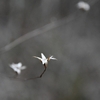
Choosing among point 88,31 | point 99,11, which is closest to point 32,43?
point 88,31

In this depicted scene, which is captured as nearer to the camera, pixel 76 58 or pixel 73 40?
pixel 76 58

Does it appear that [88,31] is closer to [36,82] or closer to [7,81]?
[36,82]

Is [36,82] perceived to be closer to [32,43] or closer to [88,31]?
[32,43]

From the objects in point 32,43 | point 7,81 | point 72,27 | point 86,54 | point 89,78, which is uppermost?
point 72,27

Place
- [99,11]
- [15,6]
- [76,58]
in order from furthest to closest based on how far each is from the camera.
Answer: [99,11] → [76,58] → [15,6]

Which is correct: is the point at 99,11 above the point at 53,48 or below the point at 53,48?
above

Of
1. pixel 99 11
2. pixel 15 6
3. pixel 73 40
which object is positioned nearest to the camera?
pixel 15 6
